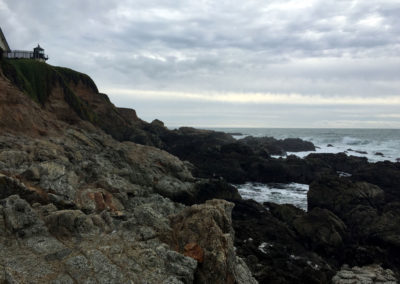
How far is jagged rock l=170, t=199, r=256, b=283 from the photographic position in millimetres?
10844

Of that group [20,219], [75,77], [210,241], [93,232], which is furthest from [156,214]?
[75,77]

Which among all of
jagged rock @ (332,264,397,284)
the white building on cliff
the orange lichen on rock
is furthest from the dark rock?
the white building on cliff

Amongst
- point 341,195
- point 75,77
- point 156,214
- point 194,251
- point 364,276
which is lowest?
point 364,276

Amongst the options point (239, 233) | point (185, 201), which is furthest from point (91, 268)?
point (185, 201)

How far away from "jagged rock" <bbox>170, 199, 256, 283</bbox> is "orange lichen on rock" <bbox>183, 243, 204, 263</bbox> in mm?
90

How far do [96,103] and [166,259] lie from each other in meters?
54.2

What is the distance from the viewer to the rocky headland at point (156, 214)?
10578mm

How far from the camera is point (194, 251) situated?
11.4m

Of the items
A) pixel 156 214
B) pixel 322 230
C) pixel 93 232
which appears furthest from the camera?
pixel 322 230

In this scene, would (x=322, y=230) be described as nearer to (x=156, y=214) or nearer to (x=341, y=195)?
(x=341, y=195)

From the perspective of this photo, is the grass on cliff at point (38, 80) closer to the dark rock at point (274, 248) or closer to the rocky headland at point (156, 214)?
the rocky headland at point (156, 214)

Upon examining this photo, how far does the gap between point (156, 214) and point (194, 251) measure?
3.11 metres

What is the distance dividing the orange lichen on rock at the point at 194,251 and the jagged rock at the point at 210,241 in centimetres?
9

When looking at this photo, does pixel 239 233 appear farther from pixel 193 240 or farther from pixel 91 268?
pixel 91 268
